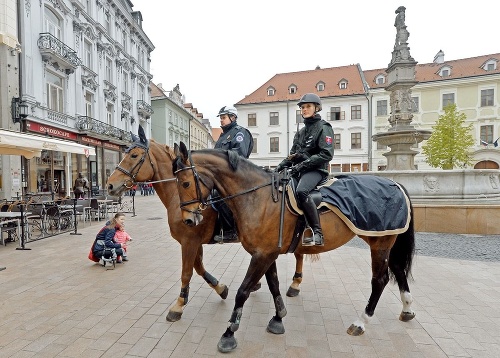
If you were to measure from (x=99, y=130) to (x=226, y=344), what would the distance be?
21.7m

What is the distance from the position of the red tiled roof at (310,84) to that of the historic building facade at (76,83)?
18.8 metres

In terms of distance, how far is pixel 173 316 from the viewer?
11.1ft

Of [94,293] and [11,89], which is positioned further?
[11,89]

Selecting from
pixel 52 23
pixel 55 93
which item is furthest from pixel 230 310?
pixel 52 23

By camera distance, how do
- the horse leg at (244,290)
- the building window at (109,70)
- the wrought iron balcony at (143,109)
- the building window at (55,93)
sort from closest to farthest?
the horse leg at (244,290), the building window at (55,93), the building window at (109,70), the wrought iron balcony at (143,109)

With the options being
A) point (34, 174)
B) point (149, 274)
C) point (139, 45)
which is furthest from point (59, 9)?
point (149, 274)

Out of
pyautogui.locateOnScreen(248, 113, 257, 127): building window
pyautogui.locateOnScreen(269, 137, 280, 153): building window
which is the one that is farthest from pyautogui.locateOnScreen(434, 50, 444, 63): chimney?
pyautogui.locateOnScreen(248, 113, 257, 127): building window

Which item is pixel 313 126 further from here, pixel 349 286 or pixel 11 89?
pixel 11 89

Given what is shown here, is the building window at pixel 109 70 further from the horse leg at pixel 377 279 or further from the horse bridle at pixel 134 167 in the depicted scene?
the horse leg at pixel 377 279

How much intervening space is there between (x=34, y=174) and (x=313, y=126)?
1674 centimetres

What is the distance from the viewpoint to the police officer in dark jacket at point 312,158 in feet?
9.62

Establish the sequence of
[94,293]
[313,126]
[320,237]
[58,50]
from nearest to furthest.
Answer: [320,237]
[313,126]
[94,293]
[58,50]

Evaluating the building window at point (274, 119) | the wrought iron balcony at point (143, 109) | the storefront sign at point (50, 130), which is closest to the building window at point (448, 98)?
the building window at point (274, 119)

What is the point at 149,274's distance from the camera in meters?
5.05
